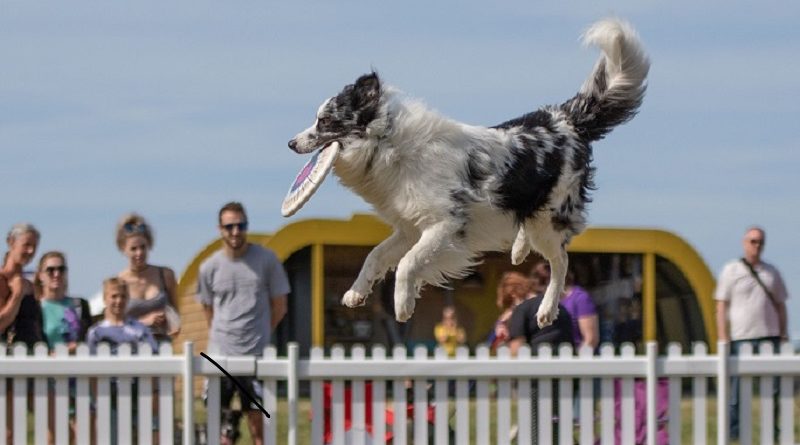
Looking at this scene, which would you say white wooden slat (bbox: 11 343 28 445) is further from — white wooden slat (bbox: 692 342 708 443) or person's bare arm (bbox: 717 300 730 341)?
person's bare arm (bbox: 717 300 730 341)

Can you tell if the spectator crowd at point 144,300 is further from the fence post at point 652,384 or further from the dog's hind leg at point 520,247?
the dog's hind leg at point 520,247

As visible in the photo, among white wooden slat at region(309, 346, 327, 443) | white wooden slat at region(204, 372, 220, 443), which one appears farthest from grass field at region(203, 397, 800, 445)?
white wooden slat at region(204, 372, 220, 443)

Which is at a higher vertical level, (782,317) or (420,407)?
(782,317)

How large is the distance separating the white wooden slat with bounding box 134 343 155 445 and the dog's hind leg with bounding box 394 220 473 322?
3.45 metres

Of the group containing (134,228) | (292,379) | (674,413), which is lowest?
(674,413)

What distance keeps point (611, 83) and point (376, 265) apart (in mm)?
927

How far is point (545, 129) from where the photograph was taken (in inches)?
183

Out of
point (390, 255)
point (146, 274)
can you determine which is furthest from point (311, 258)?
point (390, 255)

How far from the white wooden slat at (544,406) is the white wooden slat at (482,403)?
0.26 meters

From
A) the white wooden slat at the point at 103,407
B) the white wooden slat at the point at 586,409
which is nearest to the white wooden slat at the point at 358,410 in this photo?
the white wooden slat at the point at 586,409

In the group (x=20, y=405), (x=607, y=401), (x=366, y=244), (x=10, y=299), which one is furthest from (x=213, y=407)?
(x=366, y=244)

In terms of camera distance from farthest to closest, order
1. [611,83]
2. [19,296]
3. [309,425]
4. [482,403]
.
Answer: [309,425]
[19,296]
[482,403]
[611,83]

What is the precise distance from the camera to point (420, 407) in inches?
303

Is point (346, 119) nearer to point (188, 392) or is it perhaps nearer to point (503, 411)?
point (188, 392)
